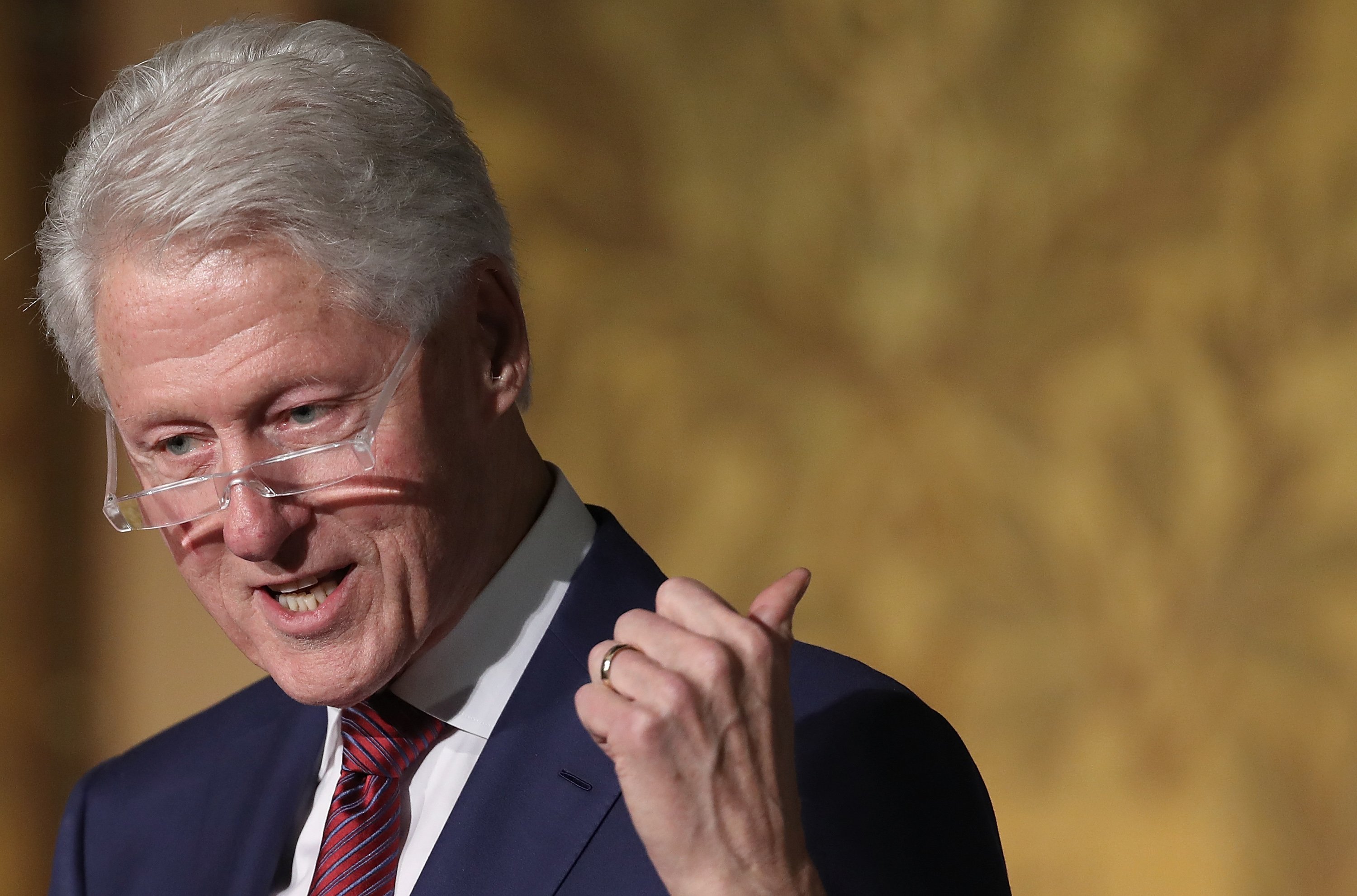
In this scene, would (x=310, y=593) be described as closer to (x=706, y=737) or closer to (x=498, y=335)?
(x=498, y=335)

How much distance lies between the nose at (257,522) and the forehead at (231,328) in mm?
76

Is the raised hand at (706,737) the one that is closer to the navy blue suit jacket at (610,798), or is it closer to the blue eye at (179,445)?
the navy blue suit jacket at (610,798)

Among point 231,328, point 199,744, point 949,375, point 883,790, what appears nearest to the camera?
point 231,328

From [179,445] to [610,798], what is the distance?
455 millimetres

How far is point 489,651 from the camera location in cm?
131

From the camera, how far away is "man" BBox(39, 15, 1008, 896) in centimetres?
102

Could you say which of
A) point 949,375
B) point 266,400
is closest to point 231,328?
point 266,400

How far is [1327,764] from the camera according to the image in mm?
2131

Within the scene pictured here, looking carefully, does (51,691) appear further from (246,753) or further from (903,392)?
(903,392)

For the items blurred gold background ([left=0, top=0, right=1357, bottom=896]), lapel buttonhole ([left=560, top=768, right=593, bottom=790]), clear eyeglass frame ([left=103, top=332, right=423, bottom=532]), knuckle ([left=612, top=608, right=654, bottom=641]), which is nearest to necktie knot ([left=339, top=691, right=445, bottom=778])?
lapel buttonhole ([left=560, top=768, right=593, bottom=790])

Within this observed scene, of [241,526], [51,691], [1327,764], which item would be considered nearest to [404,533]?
[241,526]

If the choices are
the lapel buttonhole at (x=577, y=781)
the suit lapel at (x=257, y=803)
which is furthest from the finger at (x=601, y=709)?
the suit lapel at (x=257, y=803)

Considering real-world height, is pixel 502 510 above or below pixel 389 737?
above

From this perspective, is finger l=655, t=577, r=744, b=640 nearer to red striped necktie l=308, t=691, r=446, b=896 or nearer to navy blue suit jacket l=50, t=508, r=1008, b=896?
navy blue suit jacket l=50, t=508, r=1008, b=896
